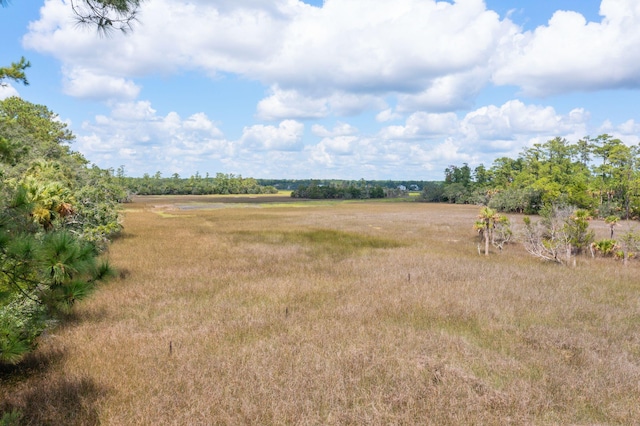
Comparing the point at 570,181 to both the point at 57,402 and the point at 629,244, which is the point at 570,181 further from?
the point at 57,402

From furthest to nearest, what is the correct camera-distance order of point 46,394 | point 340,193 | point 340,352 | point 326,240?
point 340,193 < point 326,240 < point 340,352 < point 46,394

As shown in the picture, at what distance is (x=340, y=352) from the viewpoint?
8.37m

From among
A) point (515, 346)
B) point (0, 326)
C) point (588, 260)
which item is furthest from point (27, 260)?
point (588, 260)

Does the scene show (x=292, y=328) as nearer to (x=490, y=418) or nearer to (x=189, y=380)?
(x=189, y=380)

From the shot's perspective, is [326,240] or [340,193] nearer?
[326,240]

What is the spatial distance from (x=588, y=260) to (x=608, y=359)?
53.6 ft

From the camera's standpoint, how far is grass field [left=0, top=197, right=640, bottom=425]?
6.26m

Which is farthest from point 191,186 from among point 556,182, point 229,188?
point 556,182

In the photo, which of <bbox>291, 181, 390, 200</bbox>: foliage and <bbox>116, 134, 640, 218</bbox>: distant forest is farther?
<bbox>291, 181, 390, 200</bbox>: foliage

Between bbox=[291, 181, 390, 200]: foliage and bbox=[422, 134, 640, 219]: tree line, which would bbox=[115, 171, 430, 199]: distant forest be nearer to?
bbox=[291, 181, 390, 200]: foliage

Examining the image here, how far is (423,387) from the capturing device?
22.8ft

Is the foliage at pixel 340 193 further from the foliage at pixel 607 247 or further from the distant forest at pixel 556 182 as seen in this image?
the foliage at pixel 607 247

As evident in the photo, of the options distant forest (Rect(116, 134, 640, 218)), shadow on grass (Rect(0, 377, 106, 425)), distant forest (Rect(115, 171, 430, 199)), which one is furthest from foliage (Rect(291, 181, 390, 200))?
shadow on grass (Rect(0, 377, 106, 425))

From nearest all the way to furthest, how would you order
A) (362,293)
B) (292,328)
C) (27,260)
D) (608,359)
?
(27,260), (608,359), (292,328), (362,293)
